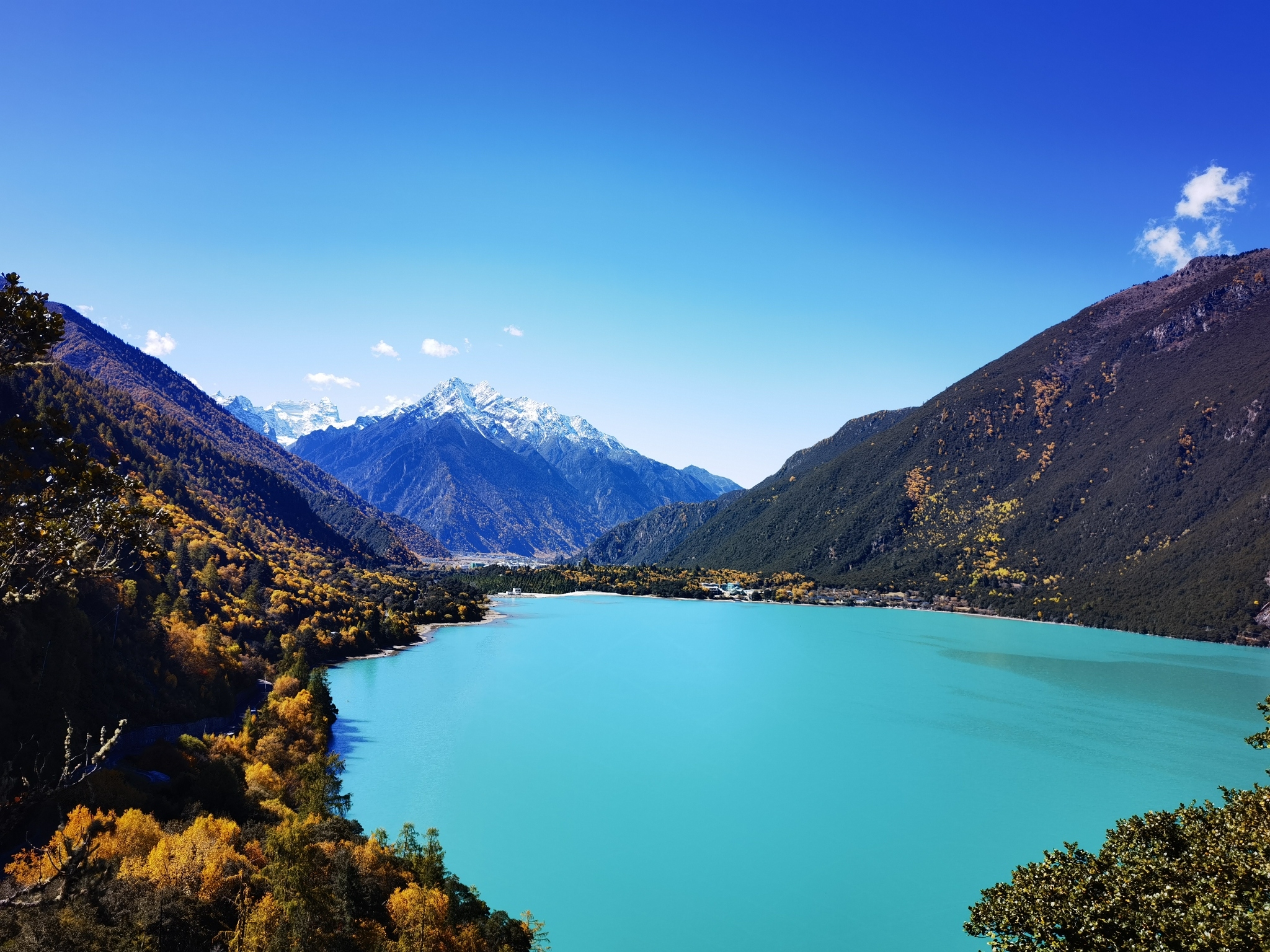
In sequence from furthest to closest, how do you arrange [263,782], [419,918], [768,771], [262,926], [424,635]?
[424,635]
[768,771]
[263,782]
[419,918]
[262,926]

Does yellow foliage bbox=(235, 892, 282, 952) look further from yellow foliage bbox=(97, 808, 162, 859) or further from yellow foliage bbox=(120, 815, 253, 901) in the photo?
yellow foliage bbox=(97, 808, 162, 859)

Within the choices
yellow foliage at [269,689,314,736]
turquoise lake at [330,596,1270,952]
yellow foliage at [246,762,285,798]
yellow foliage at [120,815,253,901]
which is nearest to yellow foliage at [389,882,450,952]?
yellow foliage at [120,815,253,901]

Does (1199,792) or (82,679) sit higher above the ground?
(82,679)

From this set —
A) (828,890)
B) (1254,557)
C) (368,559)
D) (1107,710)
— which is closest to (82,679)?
(828,890)

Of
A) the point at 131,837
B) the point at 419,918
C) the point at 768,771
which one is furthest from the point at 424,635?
the point at 419,918

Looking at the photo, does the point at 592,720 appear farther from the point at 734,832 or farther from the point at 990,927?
the point at 990,927

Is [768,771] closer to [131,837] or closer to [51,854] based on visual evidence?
[131,837]
